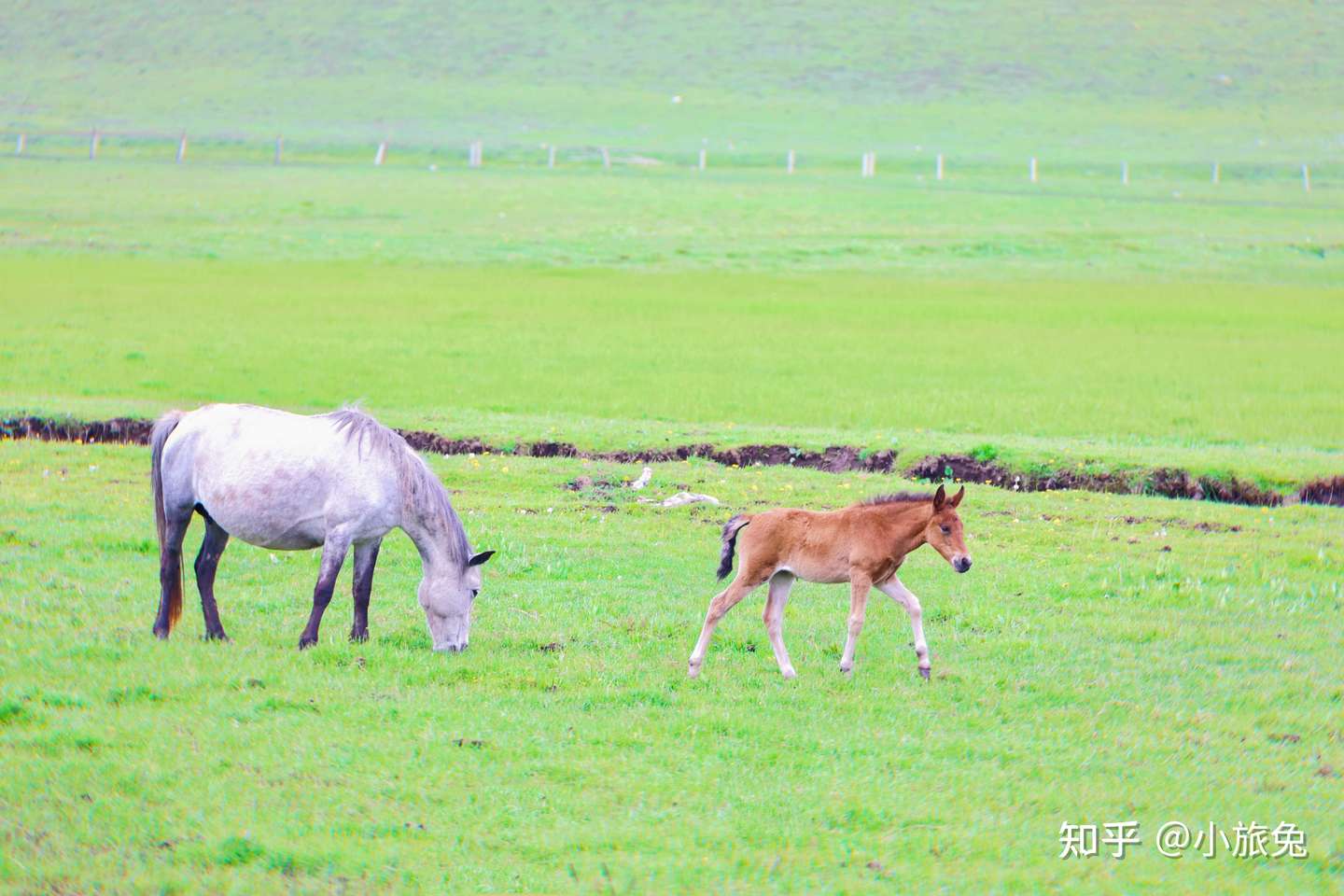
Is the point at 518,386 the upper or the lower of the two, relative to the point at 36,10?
lower

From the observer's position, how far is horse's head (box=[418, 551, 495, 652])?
1005cm

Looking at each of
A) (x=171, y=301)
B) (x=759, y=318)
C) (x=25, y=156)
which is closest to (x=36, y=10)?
(x=25, y=156)

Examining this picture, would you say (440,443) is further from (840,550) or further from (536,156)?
(536,156)

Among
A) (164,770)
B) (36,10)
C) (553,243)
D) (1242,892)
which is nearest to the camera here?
(1242,892)

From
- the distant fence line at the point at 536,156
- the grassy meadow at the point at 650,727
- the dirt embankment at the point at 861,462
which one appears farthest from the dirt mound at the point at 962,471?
the distant fence line at the point at 536,156

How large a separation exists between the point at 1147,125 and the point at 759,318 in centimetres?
6314

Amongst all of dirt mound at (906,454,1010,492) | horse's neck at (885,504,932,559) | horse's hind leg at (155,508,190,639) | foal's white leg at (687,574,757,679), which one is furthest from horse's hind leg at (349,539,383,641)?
dirt mound at (906,454,1010,492)

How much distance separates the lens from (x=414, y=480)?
10.2 m

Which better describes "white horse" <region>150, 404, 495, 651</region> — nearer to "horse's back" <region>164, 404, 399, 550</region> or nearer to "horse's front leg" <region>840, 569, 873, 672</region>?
"horse's back" <region>164, 404, 399, 550</region>

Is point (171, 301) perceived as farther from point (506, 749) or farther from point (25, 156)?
point (25, 156)

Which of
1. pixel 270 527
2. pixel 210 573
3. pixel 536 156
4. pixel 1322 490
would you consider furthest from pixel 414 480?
pixel 536 156

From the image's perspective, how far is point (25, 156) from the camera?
66.2 meters

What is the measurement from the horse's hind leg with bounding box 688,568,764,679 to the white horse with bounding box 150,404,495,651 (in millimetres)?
1646

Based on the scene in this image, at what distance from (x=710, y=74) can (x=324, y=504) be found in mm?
92842
